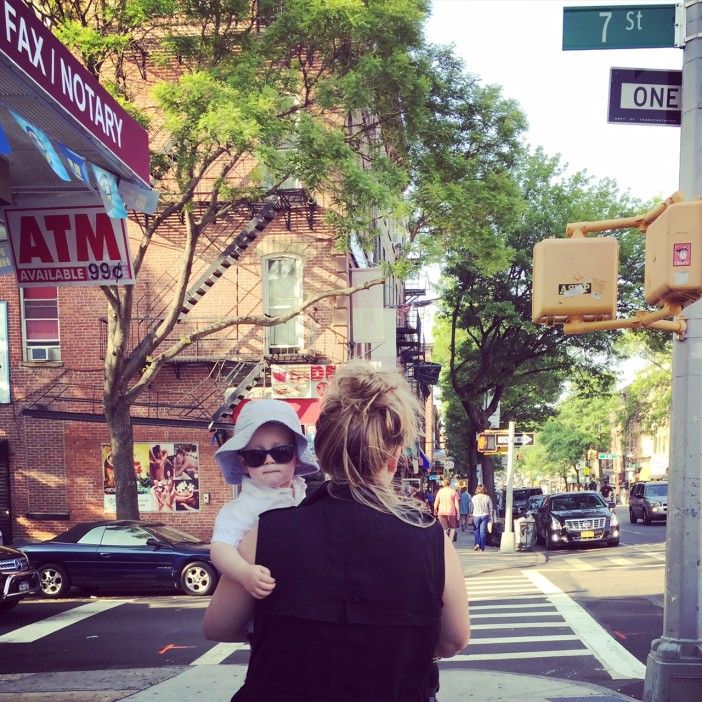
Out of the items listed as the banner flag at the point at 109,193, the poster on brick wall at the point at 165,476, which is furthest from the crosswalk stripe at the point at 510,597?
the poster on brick wall at the point at 165,476

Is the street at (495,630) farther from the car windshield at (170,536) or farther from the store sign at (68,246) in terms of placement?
the store sign at (68,246)

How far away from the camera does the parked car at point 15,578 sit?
Result: 1318 centimetres

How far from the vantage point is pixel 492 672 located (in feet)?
26.7

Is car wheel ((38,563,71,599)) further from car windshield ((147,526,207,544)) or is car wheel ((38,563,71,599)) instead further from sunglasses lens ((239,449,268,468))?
sunglasses lens ((239,449,268,468))

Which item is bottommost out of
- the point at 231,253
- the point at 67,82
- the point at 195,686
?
the point at 195,686

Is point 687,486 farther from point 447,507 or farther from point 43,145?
point 447,507

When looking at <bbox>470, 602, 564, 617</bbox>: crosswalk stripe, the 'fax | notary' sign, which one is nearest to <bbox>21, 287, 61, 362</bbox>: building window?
<bbox>470, 602, 564, 617</bbox>: crosswalk stripe

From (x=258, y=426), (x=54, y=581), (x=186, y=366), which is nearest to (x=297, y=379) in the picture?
(x=186, y=366)

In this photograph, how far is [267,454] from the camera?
3.00 metres

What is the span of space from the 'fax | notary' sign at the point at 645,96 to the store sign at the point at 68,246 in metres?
4.27

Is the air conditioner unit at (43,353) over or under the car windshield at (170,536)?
over

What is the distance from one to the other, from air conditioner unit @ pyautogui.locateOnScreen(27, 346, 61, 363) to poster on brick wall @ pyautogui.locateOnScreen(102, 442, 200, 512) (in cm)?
269

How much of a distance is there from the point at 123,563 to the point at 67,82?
10.7 meters

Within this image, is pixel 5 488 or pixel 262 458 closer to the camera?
pixel 262 458
